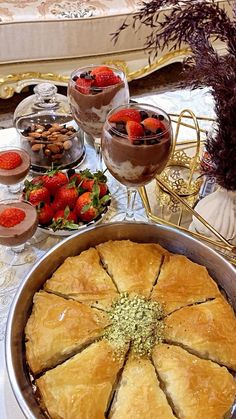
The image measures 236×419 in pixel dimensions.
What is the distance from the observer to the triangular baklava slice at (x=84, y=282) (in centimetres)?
89

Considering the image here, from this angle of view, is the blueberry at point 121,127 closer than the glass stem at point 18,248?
Yes

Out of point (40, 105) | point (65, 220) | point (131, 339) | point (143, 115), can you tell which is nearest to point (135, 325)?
point (131, 339)

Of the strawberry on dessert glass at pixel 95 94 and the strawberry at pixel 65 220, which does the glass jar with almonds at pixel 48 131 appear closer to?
the strawberry on dessert glass at pixel 95 94

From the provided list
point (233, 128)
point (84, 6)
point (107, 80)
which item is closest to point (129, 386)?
point (233, 128)

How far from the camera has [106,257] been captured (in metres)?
0.96

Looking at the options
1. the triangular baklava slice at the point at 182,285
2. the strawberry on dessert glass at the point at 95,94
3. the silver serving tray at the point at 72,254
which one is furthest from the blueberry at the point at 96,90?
the triangular baklava slice at the point at 182,285

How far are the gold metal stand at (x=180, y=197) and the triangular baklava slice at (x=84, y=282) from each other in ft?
0.73

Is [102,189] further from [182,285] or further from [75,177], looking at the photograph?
[182,285]

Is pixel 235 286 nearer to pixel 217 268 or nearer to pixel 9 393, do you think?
pixel 217 268

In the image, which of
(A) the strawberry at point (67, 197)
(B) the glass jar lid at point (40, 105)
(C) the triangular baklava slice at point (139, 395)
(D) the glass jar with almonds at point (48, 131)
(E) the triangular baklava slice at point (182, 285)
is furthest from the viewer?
(B) the glass jar lid at point (40, 105)

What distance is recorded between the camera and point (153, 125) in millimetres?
964

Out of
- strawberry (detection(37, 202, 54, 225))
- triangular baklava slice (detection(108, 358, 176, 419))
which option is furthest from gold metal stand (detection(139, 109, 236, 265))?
triangular baklava slice (detection(108, 358, 176, 419))

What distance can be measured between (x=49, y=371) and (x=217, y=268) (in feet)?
1.24

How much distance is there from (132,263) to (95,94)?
17.3 inches
